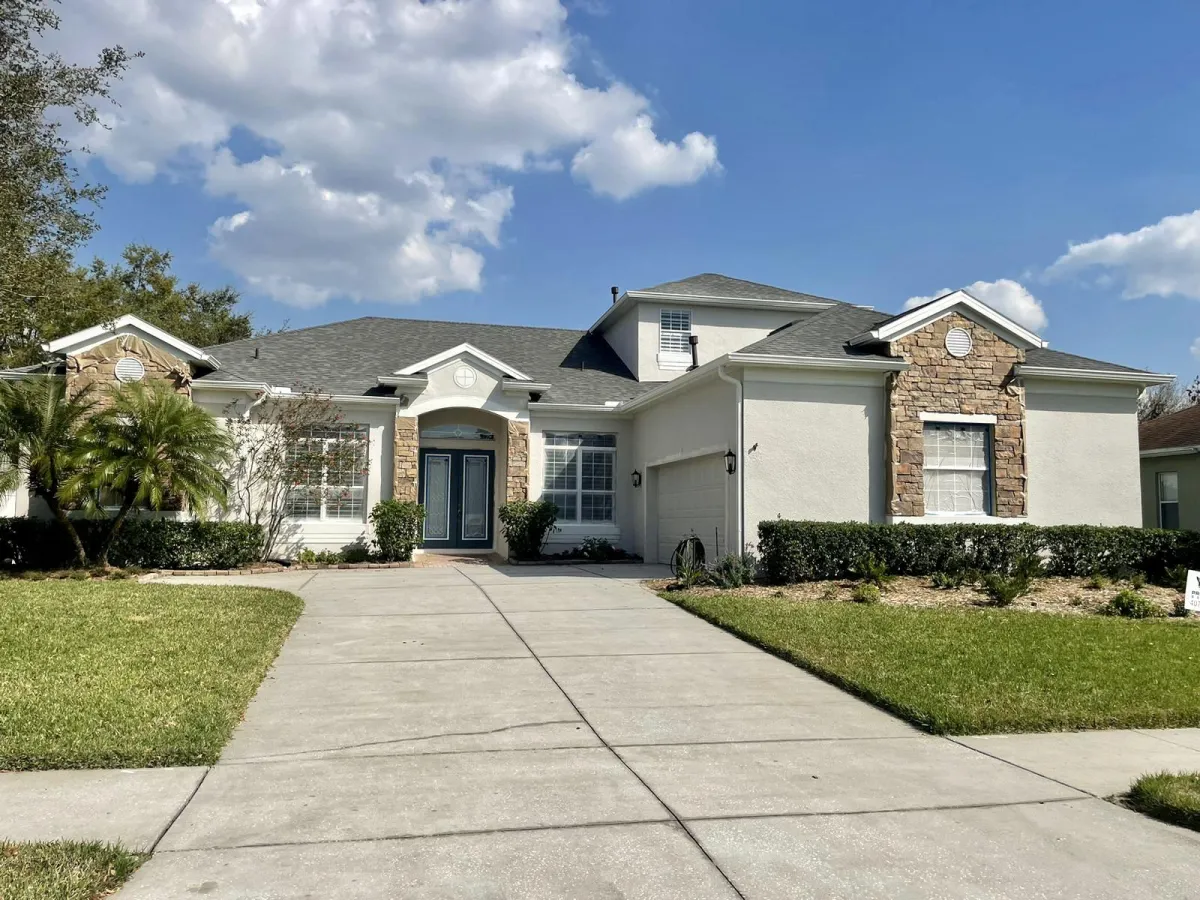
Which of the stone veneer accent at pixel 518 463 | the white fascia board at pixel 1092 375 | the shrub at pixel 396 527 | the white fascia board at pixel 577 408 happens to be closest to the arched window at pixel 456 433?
the stone veneer accent at pixel 518 463

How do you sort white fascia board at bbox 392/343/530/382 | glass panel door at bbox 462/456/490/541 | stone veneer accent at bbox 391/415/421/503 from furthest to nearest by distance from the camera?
glass panel door at bbox 462/456/490/541, white fascia board at bbox 392/343/530/382, stone veneer accent at bbox 391/415/421/503

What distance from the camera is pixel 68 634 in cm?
852

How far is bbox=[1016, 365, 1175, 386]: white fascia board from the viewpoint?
1520 centimetres

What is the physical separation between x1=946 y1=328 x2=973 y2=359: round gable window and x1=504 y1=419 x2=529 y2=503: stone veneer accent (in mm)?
8405

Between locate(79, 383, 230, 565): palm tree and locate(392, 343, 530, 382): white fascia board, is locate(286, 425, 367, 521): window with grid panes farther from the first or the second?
locate(79, 383, 230, 565): palm tree

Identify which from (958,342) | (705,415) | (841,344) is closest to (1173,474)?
(958,342)

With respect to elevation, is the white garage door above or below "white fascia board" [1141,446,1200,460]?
below

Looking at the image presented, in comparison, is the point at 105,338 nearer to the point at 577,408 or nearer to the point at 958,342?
the point at 577,408

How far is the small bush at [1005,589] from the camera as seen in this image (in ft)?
37.4

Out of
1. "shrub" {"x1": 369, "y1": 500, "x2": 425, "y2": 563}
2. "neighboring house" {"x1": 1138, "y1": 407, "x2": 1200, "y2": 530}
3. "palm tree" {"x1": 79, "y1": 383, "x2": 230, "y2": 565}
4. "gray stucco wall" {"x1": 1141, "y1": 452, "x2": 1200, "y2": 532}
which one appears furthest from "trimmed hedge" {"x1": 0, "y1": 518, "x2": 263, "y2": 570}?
"neighboring house" {"x1": 1138, "y1": 407, "x2": 1200, "y2": 530}

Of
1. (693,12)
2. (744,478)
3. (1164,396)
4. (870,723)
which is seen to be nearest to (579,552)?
(744,478)

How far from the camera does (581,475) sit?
63.1 ft

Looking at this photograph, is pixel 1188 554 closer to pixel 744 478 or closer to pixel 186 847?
pixel 744 478

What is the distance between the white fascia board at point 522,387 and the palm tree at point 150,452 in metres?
5.72
